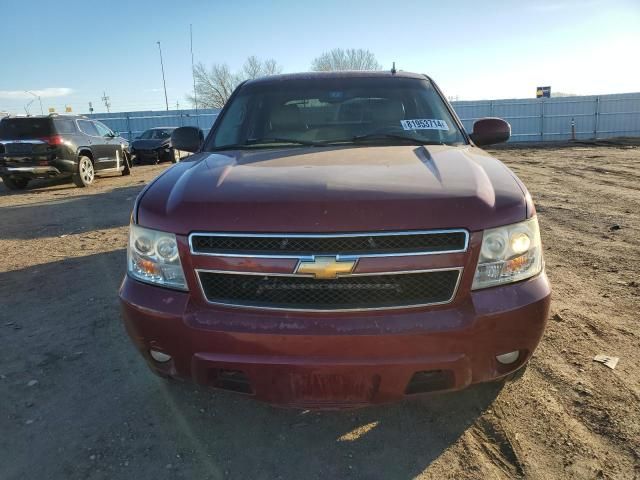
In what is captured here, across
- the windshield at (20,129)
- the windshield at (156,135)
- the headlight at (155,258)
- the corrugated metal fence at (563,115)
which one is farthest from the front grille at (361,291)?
the corrugated metal fence at (563,115)

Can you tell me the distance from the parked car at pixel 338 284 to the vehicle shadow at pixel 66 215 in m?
5.99

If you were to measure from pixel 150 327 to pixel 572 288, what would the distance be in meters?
3.66

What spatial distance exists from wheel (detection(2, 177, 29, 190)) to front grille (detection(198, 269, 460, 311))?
12659mm

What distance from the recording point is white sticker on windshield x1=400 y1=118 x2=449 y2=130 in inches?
127

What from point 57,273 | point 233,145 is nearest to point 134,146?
point 57,273

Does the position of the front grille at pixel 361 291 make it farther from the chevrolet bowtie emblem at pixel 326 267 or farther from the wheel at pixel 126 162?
the wheel at pixel 126 162

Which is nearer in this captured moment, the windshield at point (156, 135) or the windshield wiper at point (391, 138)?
the windshield wiper at point (391, 138)

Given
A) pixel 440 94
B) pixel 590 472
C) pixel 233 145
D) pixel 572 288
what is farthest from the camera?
pixel 572 288

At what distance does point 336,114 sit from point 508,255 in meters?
1.82

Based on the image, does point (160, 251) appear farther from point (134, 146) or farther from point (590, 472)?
Answer: point (134, 146)

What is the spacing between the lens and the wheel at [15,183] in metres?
12.2

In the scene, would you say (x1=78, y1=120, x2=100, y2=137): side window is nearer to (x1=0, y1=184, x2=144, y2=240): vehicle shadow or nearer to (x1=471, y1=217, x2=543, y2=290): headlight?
(x1=0, y1=184, x2=144, y2=240): vehicle shadow

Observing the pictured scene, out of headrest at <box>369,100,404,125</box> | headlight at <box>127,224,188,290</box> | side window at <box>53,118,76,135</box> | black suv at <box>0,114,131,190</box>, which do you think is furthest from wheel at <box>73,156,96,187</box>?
headlight at <box>127,224,188,290</box>

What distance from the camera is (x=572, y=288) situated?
423 centimetres
